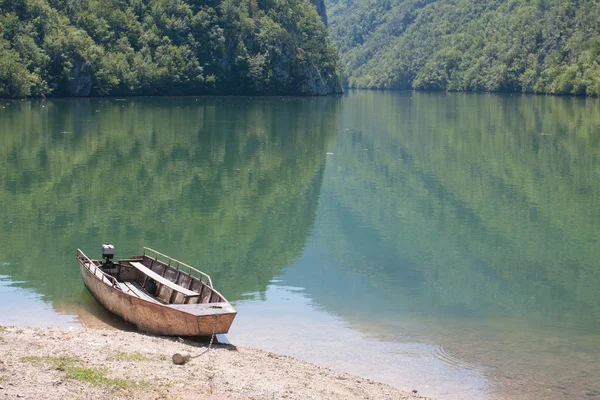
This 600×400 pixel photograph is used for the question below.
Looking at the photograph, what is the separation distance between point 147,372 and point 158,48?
449 feet

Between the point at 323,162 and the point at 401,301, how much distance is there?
29.7 meters

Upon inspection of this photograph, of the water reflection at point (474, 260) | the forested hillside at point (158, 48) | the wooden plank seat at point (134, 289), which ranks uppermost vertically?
the forested hillside at point (158, 48)

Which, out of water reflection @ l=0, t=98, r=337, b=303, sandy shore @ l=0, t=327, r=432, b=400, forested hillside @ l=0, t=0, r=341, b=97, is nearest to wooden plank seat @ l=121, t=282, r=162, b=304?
water reflection @ l=0, t=98, r=337, b=303

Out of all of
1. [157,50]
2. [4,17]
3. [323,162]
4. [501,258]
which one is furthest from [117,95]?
[501,258]

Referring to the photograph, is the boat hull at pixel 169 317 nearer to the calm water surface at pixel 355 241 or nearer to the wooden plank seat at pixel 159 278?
the calm water surface at pixel 355 241

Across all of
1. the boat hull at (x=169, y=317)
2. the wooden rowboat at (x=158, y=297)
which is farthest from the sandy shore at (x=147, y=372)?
the wooden rowboat at (x=158, y=297)

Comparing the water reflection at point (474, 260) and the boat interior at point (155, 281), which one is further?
the boat interior at point (155, 281)

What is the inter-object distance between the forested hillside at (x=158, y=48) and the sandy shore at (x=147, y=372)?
95.4m

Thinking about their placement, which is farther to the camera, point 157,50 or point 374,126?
point 157,50

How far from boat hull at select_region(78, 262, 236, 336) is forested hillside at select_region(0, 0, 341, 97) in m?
92.7

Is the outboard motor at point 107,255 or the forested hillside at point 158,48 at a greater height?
the forested hillside at point 158,48

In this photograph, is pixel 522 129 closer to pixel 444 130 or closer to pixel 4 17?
pixel 444 130

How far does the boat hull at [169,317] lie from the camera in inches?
661

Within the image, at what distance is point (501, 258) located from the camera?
1083 inches
